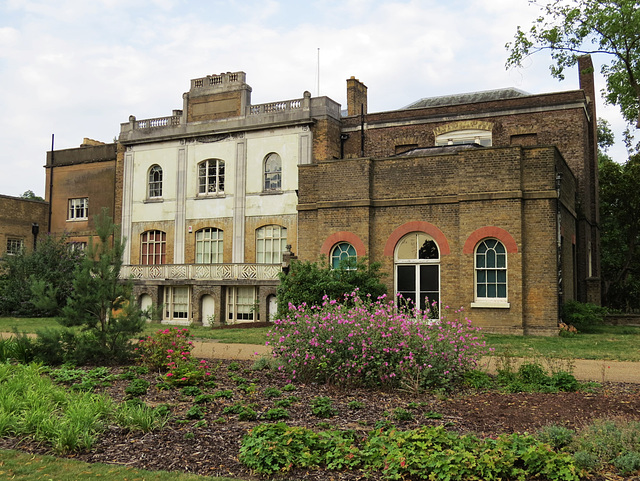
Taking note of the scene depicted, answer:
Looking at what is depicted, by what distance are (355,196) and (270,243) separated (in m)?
9.93

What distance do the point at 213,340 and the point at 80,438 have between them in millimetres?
10621

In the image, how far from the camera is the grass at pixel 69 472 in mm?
5449

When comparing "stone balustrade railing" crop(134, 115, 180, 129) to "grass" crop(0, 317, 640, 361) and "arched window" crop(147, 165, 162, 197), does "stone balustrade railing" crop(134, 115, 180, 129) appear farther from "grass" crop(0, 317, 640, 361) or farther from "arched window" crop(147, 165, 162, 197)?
"grass" crop(0, 317, 640, 361)

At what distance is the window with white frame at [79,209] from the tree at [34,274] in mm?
5023

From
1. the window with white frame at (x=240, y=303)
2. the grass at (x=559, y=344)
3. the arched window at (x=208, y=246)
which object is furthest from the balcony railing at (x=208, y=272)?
the grass at (x=559, y=344)

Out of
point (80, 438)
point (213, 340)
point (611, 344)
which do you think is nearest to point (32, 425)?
point (80, 438)

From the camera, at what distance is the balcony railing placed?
26.9m

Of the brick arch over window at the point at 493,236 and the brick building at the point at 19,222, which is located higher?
the brick building at the point at 19,222

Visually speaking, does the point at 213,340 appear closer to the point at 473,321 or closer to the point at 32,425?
the point at 473,321

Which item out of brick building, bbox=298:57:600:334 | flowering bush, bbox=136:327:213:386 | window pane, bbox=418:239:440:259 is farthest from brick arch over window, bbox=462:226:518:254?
flowering bush, bbox=136:327:213:386

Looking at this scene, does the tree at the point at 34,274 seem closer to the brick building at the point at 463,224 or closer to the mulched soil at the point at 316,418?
the brick building at the point at 463,224

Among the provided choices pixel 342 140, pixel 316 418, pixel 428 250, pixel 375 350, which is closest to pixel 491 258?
pixel 428 250

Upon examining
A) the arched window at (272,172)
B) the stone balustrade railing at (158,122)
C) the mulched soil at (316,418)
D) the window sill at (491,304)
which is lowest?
the mulched soil at (316,418)

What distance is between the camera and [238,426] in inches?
275
